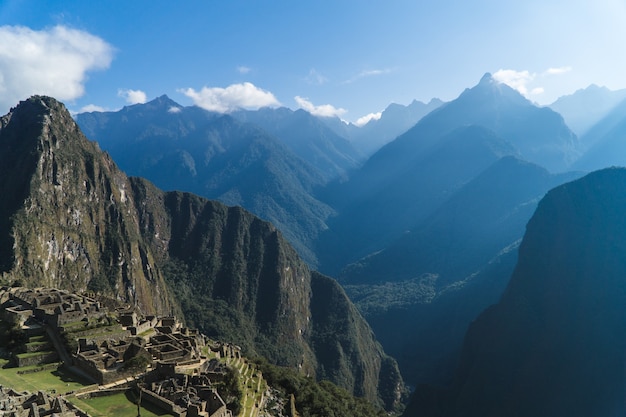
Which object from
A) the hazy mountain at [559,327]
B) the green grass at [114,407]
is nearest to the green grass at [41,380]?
the green grass at [114,407]

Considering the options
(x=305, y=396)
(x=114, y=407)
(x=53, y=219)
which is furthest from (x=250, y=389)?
(x=53, y=219)

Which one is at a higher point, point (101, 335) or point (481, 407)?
point (101, 335)

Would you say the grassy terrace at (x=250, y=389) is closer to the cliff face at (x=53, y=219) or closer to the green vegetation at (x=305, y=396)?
the green vegetation at (x=305, y=396)

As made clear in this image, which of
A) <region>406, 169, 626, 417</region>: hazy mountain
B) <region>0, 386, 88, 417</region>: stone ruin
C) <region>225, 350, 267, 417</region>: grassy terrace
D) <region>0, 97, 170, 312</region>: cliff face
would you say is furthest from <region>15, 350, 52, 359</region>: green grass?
<region>406, 169, 626, 417</region>: hazy mountain

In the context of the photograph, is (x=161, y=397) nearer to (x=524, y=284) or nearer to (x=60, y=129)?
(x=524, y=284)

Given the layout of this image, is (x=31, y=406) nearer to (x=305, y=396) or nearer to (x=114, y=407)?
(x=114, y=407)

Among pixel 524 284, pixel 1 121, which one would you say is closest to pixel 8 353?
pixel 524 284
